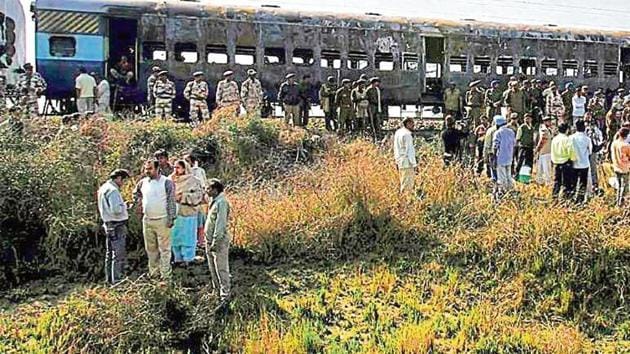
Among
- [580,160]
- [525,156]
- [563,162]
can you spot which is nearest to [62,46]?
[525,156]

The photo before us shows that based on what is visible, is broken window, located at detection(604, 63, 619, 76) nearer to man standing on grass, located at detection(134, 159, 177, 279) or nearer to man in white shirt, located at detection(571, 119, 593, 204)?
man in white shirt, located at detection(571, 119, 593, 204)

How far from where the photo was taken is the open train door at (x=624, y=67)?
80.4ft

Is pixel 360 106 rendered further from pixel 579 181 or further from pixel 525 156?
pixel 579 181

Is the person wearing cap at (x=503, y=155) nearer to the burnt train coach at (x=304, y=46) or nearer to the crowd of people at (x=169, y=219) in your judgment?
the crowd of people at (x=169, y=219)

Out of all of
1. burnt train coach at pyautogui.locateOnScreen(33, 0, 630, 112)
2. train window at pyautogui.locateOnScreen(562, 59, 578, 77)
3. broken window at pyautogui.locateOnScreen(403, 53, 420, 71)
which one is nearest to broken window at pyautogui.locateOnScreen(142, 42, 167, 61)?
burnt train coach at pyautogui.locateOnScreen(33, 0, 630, 112)

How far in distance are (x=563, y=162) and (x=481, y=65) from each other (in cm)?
1060

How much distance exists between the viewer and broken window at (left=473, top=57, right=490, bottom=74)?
2234cm

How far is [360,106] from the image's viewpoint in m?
17.7

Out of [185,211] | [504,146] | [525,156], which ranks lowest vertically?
[185,211]

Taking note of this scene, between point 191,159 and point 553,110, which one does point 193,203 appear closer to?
point 191,159

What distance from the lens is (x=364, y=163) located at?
13.7 metres

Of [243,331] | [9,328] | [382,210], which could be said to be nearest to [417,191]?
[382,210]

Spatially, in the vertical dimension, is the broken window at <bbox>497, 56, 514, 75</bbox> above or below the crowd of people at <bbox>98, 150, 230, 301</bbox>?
above

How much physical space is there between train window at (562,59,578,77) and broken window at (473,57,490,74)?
2558 millimetres
